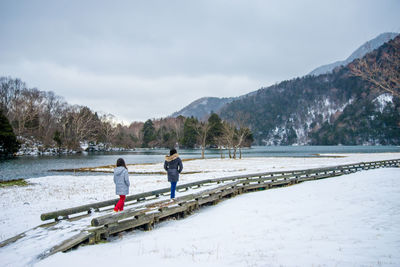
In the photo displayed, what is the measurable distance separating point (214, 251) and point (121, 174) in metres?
4.75

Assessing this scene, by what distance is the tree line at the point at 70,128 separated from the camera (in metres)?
67.3

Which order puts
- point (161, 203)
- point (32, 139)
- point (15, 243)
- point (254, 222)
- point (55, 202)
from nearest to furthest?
point (15, 243)
point (254, 222)
point (161, 203)
point (55, 202)
point (32, 139)

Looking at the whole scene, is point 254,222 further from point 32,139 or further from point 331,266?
point 32,139

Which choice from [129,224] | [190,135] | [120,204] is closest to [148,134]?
[190,135]

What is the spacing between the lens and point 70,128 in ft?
357

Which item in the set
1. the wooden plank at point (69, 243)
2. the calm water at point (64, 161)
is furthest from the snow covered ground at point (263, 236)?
the calm water at point (64, 161)

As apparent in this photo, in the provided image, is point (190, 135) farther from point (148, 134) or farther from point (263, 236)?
point (263, 236)

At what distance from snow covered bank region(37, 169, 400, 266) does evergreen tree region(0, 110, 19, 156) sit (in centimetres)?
6781

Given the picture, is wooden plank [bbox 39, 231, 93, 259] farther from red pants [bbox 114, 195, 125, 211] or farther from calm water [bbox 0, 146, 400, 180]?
calm water [bbox 0, 146, 400, 180]

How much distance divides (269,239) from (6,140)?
241 feet

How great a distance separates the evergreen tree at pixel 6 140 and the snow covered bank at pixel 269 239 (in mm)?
67813

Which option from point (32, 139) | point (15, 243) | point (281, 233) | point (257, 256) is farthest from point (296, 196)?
point (32, 139)

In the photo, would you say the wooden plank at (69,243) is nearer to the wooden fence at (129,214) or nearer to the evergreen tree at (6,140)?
the wooden fence at (129,214)

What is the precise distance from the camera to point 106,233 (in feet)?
24.4
